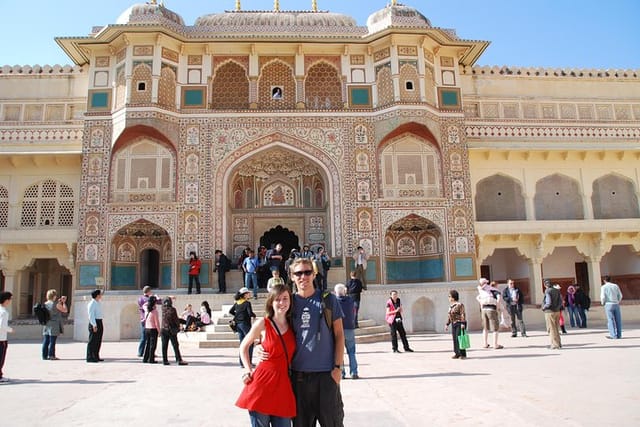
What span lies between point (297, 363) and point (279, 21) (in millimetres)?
16270

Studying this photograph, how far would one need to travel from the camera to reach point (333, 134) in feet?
56.4

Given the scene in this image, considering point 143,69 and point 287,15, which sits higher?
point 287,15

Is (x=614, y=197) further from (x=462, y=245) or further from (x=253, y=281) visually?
(x=253, y=281)

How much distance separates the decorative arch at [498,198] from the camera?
62.4ft

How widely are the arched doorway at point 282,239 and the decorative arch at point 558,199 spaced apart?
833cm

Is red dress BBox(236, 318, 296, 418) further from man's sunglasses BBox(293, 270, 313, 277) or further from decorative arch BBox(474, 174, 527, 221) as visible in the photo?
decorative arch BBox(474, 174, 527, 221)

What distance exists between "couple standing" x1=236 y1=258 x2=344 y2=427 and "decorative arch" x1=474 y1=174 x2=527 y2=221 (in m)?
16.5

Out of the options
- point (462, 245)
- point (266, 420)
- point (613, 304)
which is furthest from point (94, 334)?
point (462, 245)

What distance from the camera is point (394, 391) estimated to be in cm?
589

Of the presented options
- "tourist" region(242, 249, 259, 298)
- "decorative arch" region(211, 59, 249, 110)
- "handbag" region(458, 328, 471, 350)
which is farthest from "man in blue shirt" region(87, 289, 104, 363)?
"decorative arch" region(211, 59, 249, 110)

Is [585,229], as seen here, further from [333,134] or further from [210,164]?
[210,164]

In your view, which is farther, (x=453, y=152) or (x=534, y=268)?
(x=534, y=268)

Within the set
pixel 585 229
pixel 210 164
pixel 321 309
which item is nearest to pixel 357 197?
pixel 210 164

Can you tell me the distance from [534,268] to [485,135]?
4.71 m
